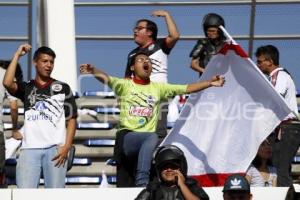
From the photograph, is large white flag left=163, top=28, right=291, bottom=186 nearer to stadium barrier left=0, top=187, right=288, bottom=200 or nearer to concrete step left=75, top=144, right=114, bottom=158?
stadium barrier left=0, top=187, right=288, bottom=200

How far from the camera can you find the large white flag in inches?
617

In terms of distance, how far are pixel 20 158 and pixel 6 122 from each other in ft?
12.1

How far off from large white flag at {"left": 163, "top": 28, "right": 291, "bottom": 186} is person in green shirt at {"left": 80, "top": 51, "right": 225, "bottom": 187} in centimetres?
49

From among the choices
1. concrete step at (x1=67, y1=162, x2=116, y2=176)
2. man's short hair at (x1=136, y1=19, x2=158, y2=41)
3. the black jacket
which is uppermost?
man's short hair at (x1=136, y1=19, x2=158, y2=41)

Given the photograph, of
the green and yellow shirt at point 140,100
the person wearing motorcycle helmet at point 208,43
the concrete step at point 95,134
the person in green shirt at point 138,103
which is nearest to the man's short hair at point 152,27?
the person wearing motorcycle helmet at point 208,43

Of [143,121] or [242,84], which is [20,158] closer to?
[143,121]

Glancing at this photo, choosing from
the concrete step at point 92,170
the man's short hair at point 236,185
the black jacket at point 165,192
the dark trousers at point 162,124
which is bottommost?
the concrete step at point 92,170

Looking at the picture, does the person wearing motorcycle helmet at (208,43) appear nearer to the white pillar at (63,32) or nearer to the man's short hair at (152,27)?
the man's short hair at (152,27)

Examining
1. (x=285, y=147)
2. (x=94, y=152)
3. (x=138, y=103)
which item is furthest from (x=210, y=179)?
(x=94, y=152)

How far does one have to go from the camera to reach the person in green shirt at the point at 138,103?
49.8 feet

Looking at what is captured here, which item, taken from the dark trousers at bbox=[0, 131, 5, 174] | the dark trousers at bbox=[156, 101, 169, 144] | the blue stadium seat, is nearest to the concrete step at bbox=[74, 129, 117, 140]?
the blue stadium seat

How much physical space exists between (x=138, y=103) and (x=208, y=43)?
5.17 ft

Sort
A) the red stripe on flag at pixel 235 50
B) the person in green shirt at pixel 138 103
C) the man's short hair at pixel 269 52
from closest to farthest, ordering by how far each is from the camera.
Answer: the person in green shirt at pixel 138 103 → the red stripe on flag at pixel 235 50 → the man's short hair at pixel 269 52

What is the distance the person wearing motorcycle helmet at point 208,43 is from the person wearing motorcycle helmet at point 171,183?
8.85ft
